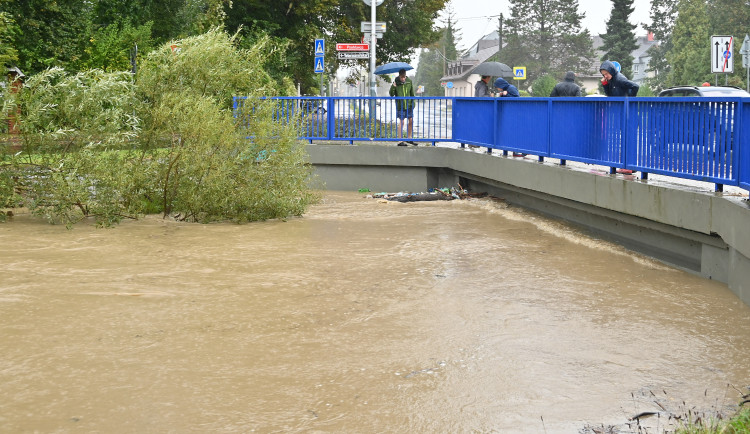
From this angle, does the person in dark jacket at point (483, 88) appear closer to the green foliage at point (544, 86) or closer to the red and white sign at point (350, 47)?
the red and white sign at point (350, 47)

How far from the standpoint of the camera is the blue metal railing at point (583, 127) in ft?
29.5

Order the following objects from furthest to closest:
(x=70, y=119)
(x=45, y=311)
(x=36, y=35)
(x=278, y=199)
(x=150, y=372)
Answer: (x=36, y=35) → (x=278, y=199) → (x=70, y=119) → (x=45, y=311) → (x=150, y=372)

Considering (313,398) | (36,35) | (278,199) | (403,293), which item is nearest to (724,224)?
(403,293)

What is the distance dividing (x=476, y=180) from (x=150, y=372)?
12420 millimetres

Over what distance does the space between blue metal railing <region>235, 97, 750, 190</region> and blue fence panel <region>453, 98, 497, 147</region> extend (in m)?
0.02

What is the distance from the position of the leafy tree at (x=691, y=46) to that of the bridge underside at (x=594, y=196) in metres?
55.2

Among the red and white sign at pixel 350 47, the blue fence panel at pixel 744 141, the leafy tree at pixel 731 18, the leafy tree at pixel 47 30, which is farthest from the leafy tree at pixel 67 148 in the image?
the leafy tree at pixel 731 18

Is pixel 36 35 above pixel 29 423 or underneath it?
above

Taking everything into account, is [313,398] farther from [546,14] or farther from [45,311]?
[546,14]

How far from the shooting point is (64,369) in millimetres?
6098

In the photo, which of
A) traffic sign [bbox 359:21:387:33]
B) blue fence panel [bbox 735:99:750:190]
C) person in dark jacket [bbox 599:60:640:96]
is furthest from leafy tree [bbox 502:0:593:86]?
blue fence panel [bbox 735:99:750:190]

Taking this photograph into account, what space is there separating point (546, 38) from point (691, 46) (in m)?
28.6

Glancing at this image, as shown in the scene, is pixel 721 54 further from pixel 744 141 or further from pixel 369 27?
pixel 744 141

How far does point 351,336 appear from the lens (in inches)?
277
